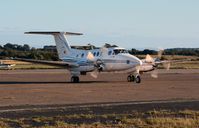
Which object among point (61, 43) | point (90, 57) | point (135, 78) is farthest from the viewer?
point (61, 43)

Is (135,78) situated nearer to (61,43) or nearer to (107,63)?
(107,63)

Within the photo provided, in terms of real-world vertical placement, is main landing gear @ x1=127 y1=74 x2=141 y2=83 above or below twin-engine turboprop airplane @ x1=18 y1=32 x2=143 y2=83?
below

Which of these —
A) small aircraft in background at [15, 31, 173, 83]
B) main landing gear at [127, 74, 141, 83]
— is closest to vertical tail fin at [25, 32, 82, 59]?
small aircraft in background at [15, 31, 173, 83]

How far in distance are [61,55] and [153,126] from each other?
3295 cm

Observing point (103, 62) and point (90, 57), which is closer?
point (103, 62)

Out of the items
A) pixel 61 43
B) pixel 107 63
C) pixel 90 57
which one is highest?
pixel 61 43

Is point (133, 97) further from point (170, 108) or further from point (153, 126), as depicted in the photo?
point (153, 126)

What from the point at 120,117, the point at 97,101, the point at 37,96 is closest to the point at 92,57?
the point at 37,96

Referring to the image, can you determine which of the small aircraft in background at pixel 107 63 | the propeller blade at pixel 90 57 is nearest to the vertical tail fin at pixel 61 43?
the small aircraft in background at pixel 107 63

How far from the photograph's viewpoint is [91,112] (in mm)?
19234

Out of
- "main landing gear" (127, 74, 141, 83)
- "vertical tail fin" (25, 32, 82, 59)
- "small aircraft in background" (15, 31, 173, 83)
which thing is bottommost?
"main landing gear" (127, 74, 141, 83)

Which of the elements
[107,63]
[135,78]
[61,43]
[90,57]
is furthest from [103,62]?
[61,43]

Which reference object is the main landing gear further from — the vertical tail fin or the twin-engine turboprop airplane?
the vertical tail fin

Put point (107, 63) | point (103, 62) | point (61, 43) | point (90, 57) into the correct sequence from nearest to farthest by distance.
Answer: point (103, 62), point (107, 63), point (90, 57), point (61, 43)
